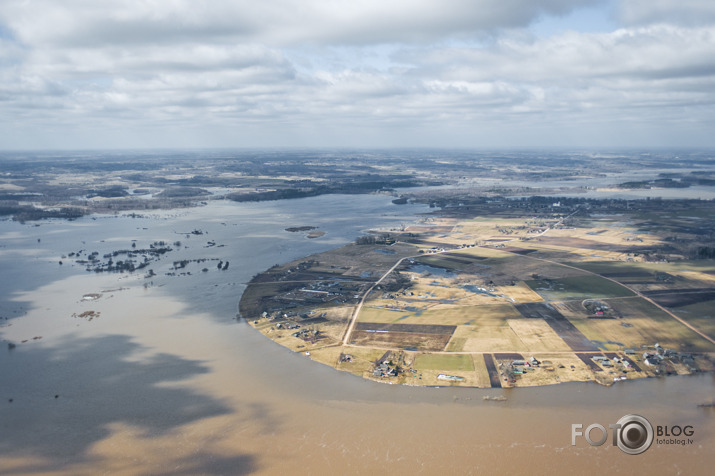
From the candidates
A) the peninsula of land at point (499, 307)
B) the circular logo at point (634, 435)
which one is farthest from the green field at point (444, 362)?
the circular logo at point (634, 435)

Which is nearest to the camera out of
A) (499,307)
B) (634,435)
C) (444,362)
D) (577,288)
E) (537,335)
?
(634,435)

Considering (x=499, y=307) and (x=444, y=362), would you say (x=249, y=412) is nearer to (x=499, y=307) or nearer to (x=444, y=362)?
(x=444, y=362)

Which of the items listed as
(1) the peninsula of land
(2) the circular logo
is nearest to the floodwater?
(2) the circular logo

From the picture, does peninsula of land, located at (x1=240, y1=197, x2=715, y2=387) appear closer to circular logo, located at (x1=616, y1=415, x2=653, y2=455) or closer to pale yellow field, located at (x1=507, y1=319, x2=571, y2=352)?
pale yellow field, located at (x1=507, y1=319, x2=571, y2=352)

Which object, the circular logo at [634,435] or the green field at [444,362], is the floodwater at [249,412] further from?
the green field at [444,362]

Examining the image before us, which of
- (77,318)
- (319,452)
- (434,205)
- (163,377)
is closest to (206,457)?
(319,452)

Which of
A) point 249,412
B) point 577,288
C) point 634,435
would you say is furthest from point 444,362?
point 577,288

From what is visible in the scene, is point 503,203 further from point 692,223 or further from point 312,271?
point 312,271
